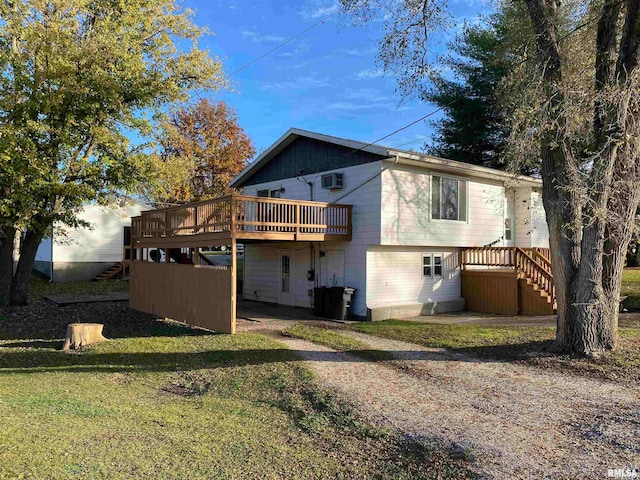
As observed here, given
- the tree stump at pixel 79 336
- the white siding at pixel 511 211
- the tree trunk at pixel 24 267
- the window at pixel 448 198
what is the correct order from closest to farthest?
the tree stump at pixel 79 336 → the tree trunk at pixel 24 267 → the window at pixel 448 198 → the white siding at pixel 511 211

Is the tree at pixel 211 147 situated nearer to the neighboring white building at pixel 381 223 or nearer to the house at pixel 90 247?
the house at pixel 90 247

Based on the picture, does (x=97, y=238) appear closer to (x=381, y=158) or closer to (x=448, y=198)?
(x=381, y=158)

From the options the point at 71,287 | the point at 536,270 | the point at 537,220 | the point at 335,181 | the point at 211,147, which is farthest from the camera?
the point at 211,147

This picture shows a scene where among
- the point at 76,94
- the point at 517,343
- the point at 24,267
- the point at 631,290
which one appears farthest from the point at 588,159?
the point at 24,267

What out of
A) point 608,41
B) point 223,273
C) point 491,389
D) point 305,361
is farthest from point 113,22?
point 491,389

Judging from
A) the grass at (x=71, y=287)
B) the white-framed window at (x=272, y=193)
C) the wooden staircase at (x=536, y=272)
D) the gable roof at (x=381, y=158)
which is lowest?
the grass at (x=71, y=287)

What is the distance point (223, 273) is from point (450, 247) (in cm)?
831

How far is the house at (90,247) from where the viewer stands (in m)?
23.4

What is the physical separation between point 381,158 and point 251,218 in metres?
4.00

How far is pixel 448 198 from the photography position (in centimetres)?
1504

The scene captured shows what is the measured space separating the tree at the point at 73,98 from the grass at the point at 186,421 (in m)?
4.91

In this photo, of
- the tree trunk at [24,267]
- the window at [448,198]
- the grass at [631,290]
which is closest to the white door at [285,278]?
the window at [448,198]

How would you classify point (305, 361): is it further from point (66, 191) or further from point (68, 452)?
point (66, 191)

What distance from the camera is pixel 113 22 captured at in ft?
43.2
